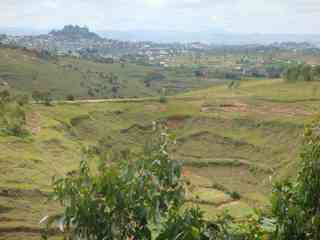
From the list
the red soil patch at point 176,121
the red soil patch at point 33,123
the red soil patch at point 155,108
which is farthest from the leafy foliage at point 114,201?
the red soil patch at point 155,108

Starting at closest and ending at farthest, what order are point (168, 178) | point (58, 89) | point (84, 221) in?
point (84, 221) → point (168, 178) → point (58, 89)

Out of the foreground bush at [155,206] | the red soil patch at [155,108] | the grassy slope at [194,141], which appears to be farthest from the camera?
the red soil patch at [155,108]

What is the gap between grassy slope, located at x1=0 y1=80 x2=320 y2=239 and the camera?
3991 centimetres

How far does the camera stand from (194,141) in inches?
2680

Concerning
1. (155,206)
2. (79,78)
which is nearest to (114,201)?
(155,206)

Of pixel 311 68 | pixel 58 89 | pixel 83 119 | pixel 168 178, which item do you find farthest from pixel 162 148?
pixel 58 89

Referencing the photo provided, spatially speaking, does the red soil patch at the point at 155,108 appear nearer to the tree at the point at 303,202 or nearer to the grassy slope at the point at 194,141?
the grassy slope at the point at 194,141

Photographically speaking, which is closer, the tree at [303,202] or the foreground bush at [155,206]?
the foreground bush at [155,206]

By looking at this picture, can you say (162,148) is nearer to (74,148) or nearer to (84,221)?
(84,221)

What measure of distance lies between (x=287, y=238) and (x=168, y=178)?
5.61ft

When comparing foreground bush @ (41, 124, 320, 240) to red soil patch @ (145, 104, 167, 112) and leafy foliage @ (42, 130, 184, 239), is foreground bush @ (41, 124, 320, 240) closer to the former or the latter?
leafy foliage @ (42, 130, 184, 239)

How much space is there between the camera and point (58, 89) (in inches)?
4980

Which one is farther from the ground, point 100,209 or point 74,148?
point 100,209

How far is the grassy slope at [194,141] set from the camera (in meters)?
39.9
